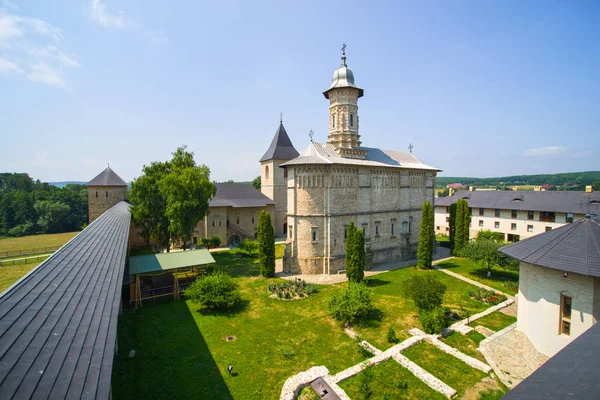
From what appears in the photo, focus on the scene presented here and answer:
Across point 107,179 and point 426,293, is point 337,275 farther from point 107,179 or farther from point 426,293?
point 107,179

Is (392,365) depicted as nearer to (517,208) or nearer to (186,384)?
(186,384)

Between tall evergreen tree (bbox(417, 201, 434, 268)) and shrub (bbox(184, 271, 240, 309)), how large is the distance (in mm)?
16361

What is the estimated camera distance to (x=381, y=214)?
1034 inches

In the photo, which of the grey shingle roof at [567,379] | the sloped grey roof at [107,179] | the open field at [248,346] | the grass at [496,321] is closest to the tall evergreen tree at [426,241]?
the open field at [248,346]

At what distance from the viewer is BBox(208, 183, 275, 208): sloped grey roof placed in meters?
34.3

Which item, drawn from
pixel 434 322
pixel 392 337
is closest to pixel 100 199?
pixel 392 337

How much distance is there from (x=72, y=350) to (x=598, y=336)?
9.11 m

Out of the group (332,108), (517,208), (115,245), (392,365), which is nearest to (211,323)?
(115,245)

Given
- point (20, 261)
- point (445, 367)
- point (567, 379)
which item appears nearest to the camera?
point (567, 379)

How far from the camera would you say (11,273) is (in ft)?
80.4

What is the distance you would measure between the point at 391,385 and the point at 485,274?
58.0ft

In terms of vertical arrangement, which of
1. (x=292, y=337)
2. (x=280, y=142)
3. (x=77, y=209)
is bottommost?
(x=292, y=337)

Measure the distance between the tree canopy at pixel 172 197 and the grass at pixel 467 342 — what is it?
63.3 feet

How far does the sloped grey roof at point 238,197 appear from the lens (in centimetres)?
3432
